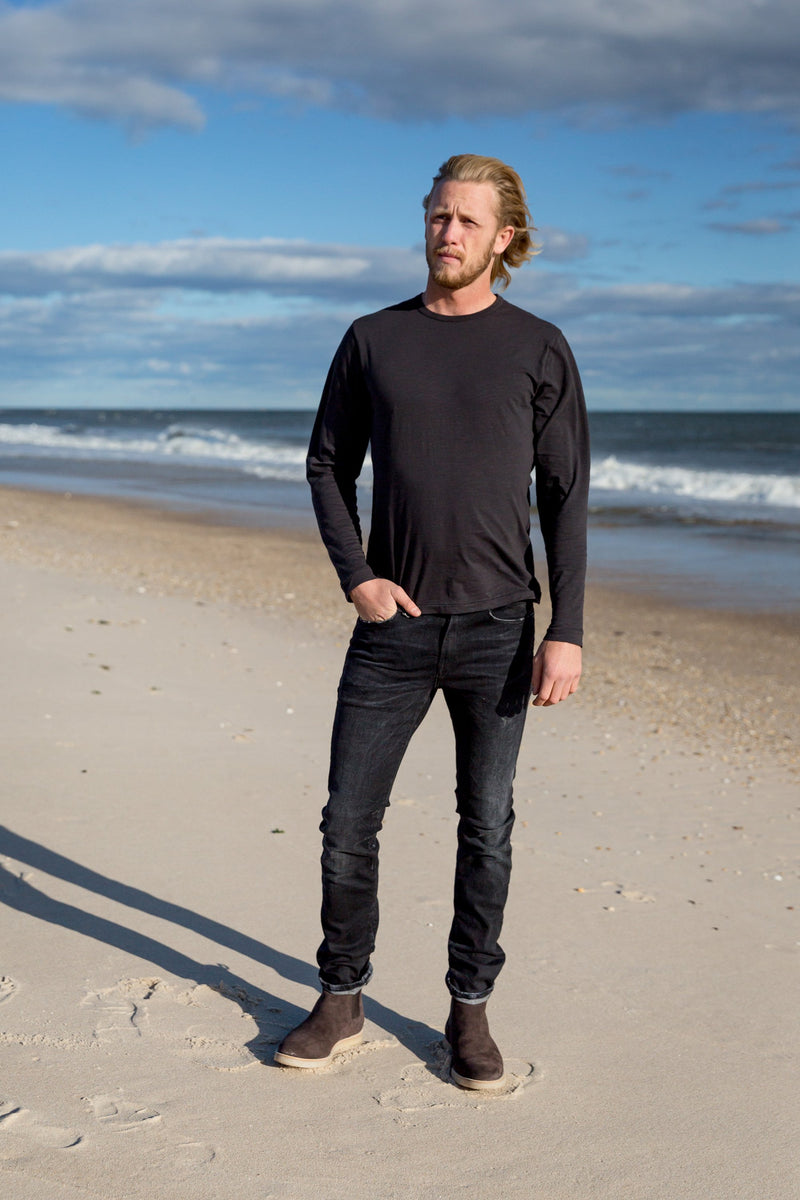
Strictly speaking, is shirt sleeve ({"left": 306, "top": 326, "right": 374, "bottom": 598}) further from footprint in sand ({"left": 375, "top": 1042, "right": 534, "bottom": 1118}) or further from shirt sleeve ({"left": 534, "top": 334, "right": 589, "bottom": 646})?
footprint in sand ({"left": 375, "top": 1042, "right": 534, "bottom": 1118})

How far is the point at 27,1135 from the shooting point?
236 cm

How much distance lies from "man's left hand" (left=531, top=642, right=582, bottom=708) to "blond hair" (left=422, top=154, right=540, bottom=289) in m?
0.92

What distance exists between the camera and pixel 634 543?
53.7ft

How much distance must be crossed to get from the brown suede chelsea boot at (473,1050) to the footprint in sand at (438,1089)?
0.07 ft

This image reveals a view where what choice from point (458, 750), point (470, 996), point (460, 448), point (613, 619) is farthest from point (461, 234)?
point (613, 619)

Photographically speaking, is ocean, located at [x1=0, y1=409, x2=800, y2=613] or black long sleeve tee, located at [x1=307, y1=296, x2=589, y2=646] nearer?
black long sleeve tee, located at [x1=307, y1=296, x2=589, y2=646]

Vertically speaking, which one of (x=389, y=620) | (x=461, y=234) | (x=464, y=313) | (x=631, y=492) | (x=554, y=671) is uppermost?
(x=461, y=234)

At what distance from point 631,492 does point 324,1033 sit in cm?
2498

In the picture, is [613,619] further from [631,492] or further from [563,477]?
[631,492]

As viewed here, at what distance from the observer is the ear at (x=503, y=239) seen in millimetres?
2723

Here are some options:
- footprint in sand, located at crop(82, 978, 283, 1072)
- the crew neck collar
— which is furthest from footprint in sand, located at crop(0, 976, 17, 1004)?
the crew neck collar

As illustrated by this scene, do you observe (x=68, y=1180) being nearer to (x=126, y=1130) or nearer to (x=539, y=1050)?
(x=126, y=1130)

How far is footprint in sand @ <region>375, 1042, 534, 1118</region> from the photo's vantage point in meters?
2.65

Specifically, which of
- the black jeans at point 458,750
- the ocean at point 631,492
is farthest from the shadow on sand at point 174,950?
the ocean at point 631,492
